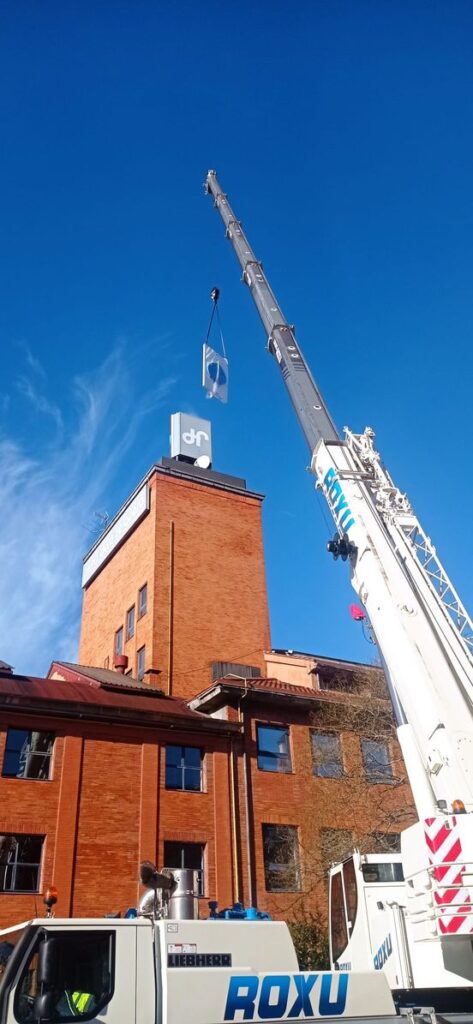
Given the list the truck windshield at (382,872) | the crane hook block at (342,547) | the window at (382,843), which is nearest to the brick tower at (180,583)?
the window at (382,843)

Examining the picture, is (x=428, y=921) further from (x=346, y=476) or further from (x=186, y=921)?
(x=346, y=476)

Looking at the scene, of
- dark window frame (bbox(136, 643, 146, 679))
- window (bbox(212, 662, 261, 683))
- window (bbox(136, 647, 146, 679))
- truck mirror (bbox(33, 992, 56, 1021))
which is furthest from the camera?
window (bbox(136, 647, 146, 679))

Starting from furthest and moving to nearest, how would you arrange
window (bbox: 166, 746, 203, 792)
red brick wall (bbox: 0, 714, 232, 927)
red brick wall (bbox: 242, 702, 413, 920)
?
window (bbox: 166, 746, 203, 792) < red brick wall (bbox: 242, 702, 413, 920) < red brick wall (bbox: 0, 714, 232, 927)

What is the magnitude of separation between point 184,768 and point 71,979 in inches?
714

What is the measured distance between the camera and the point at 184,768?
81.2ft

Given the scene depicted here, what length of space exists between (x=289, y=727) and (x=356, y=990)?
64.0ft

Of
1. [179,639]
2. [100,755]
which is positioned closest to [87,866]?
[100,755]

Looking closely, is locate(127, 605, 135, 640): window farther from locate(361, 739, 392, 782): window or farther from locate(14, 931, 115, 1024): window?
locate(14, 931, 115, 1024): window

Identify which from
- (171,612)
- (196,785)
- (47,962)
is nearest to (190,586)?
(171,612)

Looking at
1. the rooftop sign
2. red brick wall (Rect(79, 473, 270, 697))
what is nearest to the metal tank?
red brick wall (Rect(79, 473, 270, 697))

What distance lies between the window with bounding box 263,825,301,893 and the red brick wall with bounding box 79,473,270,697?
9503 millimetres

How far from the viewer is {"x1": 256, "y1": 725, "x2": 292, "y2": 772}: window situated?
26.1 metres

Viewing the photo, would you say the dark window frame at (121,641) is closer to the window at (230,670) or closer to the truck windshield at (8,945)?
the window at (230,670)

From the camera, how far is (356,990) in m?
7.70
